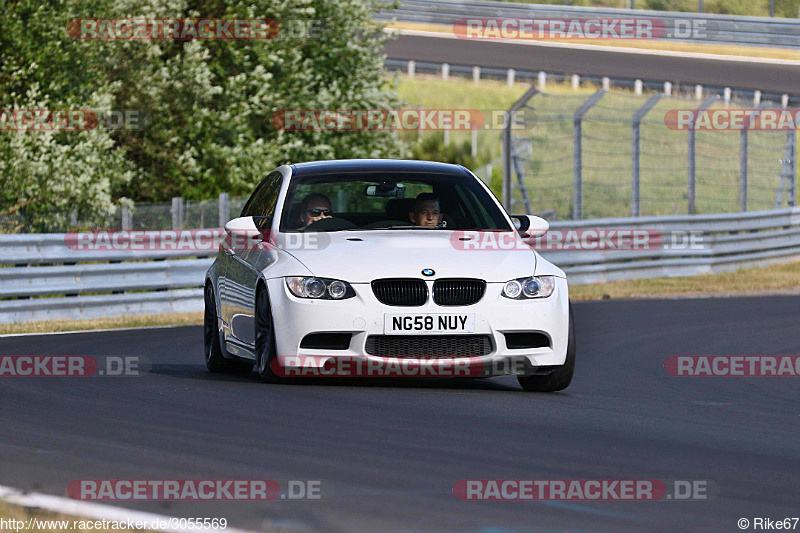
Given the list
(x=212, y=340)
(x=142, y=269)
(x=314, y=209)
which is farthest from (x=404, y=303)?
(x=142, y=269)

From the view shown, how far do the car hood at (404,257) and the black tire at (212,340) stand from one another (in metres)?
1.67

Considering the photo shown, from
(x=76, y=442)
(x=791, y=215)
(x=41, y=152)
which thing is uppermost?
(x=76, y=442)

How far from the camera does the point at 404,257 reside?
31.6 feet

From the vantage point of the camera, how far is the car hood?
31.3 feet

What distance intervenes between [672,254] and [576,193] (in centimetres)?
190

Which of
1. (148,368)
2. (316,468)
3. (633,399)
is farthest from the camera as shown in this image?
(148,368)

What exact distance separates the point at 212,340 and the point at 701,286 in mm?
13386

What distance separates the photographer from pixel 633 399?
32.8 feet

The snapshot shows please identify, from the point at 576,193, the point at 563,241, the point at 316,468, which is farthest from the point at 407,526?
the point at 576,193

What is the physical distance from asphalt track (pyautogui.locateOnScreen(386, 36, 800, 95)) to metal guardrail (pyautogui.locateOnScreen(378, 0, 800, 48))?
0.78 metres

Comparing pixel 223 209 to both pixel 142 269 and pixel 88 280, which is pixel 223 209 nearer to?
pixel 142 269

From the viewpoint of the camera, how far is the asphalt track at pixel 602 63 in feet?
142

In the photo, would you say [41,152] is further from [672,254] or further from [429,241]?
[429,241]

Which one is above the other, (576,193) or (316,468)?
(316,468)
